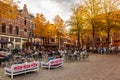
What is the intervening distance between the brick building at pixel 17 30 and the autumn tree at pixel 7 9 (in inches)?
559

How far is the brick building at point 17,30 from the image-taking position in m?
42.9

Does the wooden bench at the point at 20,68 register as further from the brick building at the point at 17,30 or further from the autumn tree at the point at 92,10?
the autumn tree at the point at 92,10

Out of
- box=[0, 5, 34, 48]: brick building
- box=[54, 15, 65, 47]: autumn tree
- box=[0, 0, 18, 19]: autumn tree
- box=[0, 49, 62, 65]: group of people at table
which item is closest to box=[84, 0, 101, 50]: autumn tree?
box=[54, 15, 65, 47]: autumn tree

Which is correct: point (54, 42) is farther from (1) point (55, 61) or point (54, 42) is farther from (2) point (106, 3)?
(1) point (55, 61)

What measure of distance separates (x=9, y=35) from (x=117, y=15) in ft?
74.4

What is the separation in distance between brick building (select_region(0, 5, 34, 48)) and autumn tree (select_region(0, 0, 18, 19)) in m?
14.2

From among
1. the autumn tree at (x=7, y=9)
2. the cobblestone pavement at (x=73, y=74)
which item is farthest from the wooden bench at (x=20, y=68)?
the autumn tree at (x=7, y=9)

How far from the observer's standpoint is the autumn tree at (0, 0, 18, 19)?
24328 mm

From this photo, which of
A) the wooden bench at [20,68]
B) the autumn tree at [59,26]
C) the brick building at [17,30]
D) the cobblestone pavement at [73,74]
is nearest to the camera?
the cobblestone pavement at [73,74]

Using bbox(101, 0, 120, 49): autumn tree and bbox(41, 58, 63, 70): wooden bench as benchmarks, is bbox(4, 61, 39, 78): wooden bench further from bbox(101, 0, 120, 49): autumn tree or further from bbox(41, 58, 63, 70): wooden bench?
bbox(101, 0, 120, 49): autumn tree

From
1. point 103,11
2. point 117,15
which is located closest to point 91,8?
point 103,11

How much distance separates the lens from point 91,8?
4112 cm

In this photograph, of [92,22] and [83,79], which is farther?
[92,22]

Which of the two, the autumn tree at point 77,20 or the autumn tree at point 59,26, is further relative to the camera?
the autumn tree at point 59,26
